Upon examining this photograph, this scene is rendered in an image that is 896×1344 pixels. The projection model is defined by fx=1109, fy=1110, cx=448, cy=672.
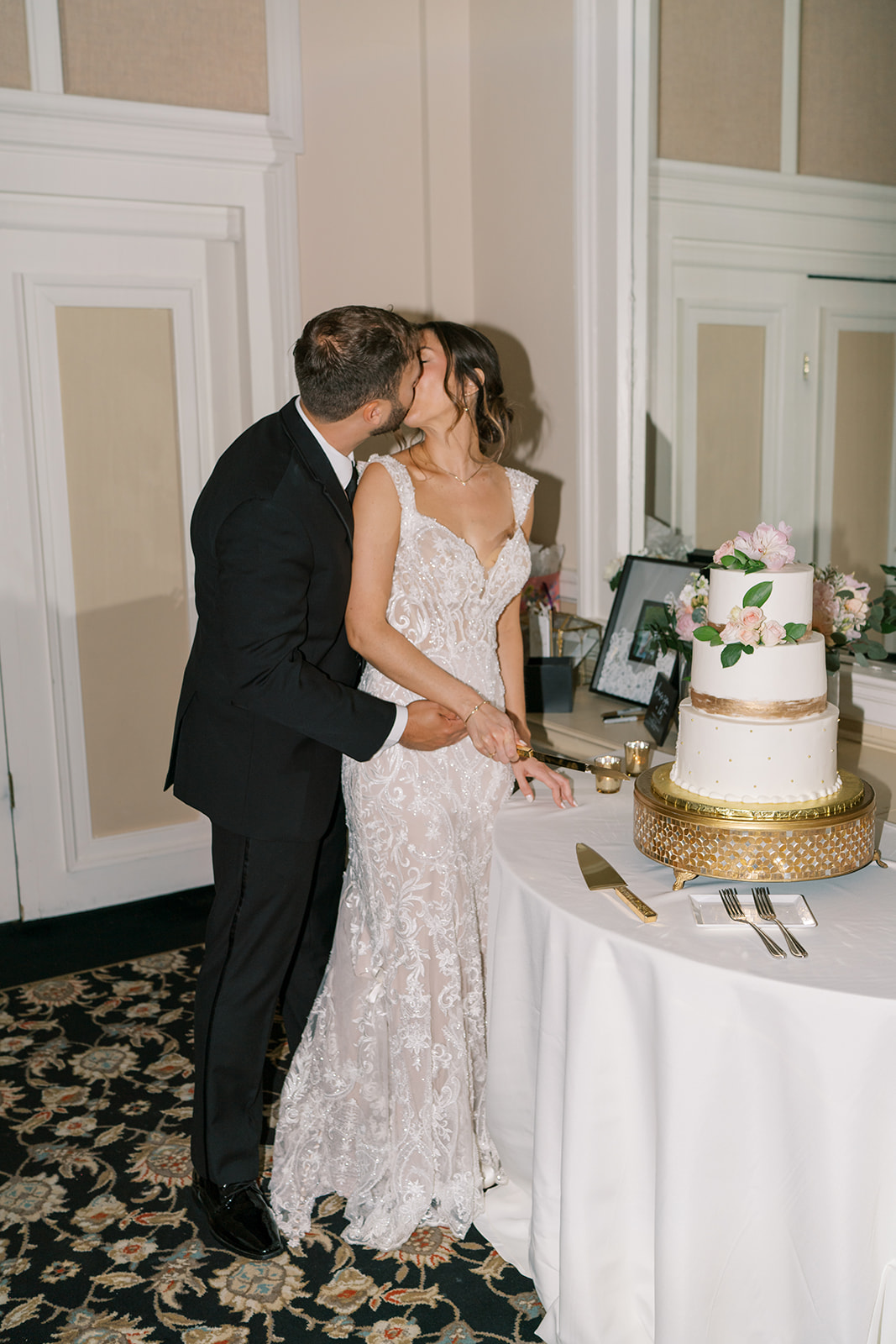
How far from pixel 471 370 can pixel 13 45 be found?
2164mm

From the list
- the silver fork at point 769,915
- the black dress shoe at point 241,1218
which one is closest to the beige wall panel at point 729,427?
the silver fork at point 769,915

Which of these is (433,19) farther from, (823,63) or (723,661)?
(723,661)

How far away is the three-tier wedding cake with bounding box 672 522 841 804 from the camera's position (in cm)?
162

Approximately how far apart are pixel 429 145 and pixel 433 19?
409mm

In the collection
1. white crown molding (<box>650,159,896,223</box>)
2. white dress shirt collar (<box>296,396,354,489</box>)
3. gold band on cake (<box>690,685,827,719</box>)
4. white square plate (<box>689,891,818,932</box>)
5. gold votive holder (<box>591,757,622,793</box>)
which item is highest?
white crown molding (<box>650,159,896,223</box>)

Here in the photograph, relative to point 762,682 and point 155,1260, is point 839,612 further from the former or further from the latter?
point 155,1260

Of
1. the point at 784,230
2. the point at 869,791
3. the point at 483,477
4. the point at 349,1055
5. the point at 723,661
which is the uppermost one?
the point at 784,230

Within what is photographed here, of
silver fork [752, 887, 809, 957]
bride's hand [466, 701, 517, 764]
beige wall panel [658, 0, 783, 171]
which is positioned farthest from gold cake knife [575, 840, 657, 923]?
beige wall panel [658, 0, 783, 171]

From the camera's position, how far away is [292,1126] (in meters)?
2.26

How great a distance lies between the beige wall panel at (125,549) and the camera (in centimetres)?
369

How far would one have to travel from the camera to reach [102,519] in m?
3.75

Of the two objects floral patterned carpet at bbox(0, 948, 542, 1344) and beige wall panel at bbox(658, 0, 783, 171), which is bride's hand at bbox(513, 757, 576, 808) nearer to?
floral patterned carpet at bbox(0, 948, 542, 1344)

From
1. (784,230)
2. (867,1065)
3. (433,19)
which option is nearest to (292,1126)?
(867,1065)

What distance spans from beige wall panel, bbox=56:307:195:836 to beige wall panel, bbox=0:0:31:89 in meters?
0.67
